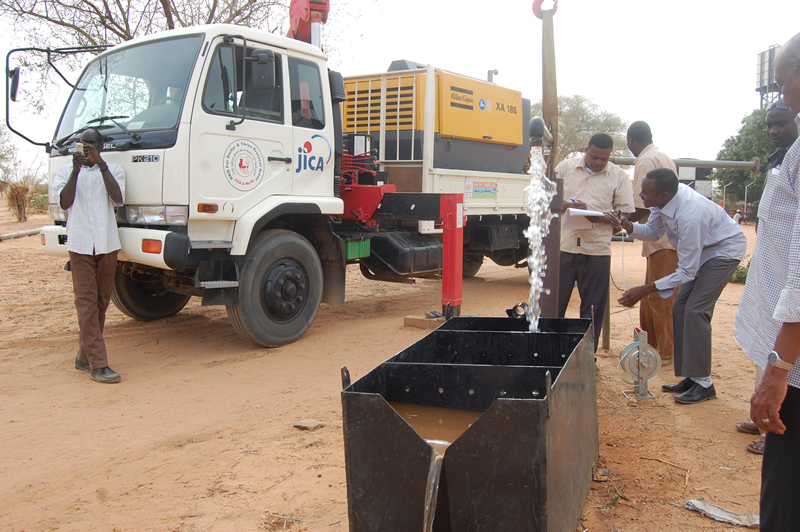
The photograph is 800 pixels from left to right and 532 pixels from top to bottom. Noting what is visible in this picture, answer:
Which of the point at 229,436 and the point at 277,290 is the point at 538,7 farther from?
the point at 229,436

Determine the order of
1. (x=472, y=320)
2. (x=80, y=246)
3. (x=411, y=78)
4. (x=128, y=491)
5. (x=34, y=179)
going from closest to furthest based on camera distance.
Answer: (x=128, y=491) < (x=472, y=320) < (x=80, y=246) < (x=411, y=78) < (x=34, y=179)

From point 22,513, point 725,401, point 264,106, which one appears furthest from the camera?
point 264,106

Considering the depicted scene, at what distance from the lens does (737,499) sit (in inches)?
123

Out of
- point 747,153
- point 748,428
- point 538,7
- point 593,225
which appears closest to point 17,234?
point 538,7

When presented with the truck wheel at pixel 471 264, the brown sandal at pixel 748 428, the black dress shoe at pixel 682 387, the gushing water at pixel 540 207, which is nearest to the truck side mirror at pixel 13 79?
the gushing water at pixel 540 207

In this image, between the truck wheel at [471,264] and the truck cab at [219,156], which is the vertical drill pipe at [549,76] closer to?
the truck cab at [219,156]

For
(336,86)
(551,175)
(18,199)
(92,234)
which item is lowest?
(92,234)

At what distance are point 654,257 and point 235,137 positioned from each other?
3.83m

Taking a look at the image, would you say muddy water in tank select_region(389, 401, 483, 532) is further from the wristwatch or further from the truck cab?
the truck cab

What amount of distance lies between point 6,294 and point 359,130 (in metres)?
→ 5.34

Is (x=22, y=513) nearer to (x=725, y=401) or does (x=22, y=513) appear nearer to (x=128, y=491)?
(x=128, y=491)

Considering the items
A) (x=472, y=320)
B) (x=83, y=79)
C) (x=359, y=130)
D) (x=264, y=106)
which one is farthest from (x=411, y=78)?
(x=472, y=320)

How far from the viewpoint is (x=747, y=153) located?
26.8 m

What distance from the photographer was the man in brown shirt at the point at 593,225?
5066 millimetres
